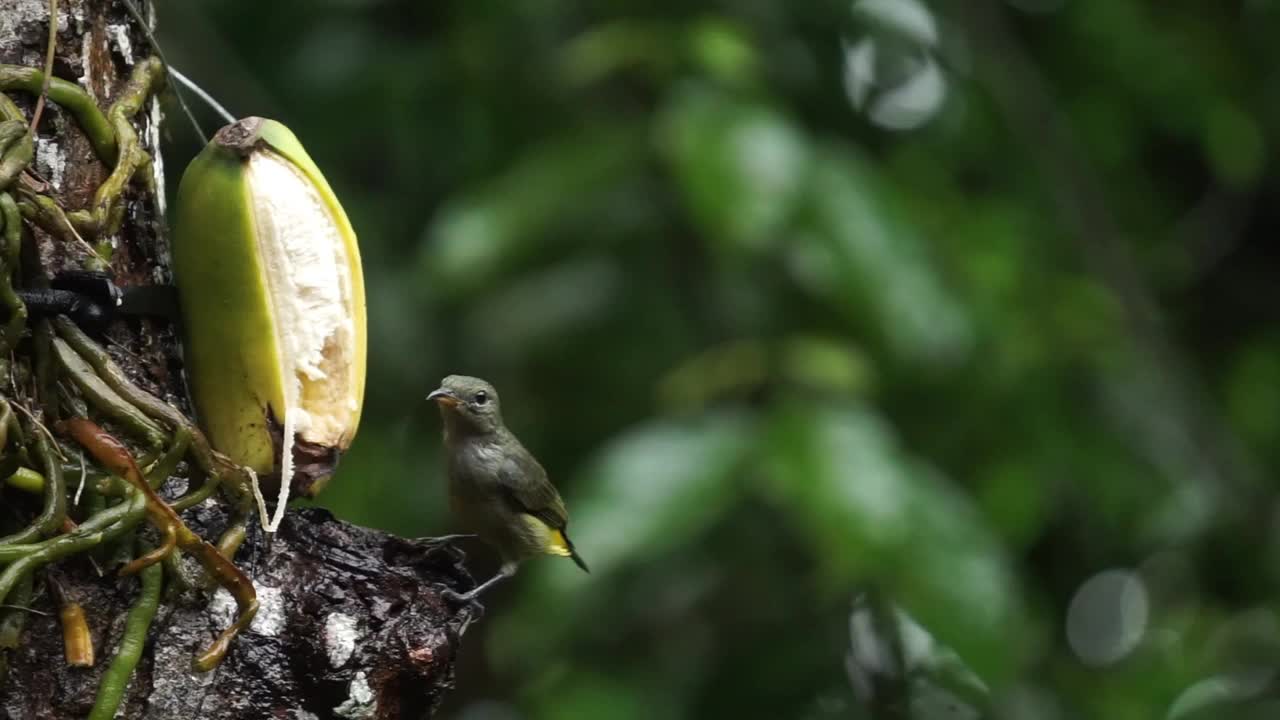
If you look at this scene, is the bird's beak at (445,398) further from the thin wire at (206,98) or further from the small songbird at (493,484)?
the thin wire at (206,98)

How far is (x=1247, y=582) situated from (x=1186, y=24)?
4.69ft

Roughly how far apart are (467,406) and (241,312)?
771 millimetres

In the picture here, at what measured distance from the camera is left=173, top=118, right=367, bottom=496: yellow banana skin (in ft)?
4.88

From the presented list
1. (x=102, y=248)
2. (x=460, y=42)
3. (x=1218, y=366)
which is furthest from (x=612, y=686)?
(x=1218, y=366)

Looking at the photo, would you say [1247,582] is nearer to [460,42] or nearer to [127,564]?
[460,42]

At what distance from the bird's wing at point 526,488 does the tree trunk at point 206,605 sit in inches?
25.2

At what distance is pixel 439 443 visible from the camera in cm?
438

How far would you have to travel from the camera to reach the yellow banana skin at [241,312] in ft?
4.88

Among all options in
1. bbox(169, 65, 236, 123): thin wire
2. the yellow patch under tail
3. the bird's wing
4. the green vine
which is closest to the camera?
the green vine

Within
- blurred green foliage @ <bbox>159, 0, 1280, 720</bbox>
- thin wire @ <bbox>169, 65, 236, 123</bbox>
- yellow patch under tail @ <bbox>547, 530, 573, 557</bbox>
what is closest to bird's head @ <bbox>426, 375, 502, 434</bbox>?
yellow patch under tail @ <bbox>547, 530, 573, 557</bbox>

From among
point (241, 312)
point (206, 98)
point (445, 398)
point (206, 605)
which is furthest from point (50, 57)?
point (445, 398)

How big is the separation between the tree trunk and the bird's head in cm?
67

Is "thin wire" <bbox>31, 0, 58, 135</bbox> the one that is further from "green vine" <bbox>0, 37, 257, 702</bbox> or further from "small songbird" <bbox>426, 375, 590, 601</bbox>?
"small songbird" <bbox>426, 375, 590, 601</bbox>

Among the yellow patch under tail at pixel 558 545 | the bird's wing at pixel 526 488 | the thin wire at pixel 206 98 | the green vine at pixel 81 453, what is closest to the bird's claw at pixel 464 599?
the green vine at pixel 81 453
